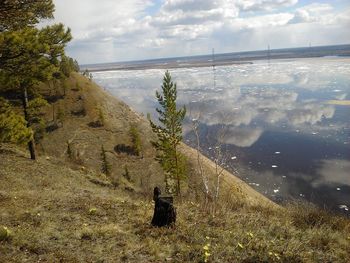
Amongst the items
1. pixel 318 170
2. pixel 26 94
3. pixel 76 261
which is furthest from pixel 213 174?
pixel 76 261

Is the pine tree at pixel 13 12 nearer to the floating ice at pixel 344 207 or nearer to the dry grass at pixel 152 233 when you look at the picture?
the dry grass at pixel 152 233

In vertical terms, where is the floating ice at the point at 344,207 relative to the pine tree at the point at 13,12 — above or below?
below

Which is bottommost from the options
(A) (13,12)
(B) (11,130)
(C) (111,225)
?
(C) (111,225)

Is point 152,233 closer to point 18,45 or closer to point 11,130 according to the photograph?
point 11,130

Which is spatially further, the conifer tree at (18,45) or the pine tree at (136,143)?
the pine tree at (136,143)

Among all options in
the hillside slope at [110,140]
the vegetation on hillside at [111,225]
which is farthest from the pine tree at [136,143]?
the vegetation on hillside at [111,225]

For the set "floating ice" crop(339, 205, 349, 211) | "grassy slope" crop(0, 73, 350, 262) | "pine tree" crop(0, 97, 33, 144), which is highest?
"pine tree" crop(0, 97, 33, 144)

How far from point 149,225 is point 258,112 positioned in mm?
54581

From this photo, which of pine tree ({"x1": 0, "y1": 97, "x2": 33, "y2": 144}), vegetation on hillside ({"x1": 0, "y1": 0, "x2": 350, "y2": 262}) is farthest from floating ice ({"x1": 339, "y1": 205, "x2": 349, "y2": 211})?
pine tree ({"x1": 0, "y1": 97, "x2": 33, "y2": 144})

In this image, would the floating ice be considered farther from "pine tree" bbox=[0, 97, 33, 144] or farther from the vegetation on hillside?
"pine tree" bbox=[0, 97, 33, 144]

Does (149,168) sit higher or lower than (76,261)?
lower

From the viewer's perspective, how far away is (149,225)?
484 inches

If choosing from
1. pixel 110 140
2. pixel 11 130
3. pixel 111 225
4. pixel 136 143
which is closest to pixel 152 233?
pixel 111 225

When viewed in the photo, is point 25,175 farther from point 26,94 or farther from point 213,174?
point 213,174
